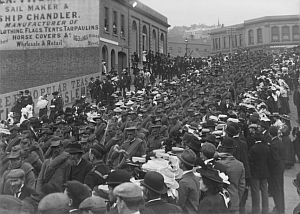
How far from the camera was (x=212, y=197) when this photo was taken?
11.6 ft

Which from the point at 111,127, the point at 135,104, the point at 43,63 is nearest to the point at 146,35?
the point at 43,63

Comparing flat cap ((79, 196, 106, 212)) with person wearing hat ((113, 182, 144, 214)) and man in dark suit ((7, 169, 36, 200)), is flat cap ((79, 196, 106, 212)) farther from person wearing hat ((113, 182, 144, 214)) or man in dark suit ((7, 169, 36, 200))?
man in dark suit ((7, 169, 36, 200))

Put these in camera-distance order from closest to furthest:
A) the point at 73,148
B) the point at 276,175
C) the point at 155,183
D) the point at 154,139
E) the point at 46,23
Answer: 1. the point at 155,183
2. the point at 73,148
3. the point at 276,175
4. the point at 154,139
5. the point at 46,23

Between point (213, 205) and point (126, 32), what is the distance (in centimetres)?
2011

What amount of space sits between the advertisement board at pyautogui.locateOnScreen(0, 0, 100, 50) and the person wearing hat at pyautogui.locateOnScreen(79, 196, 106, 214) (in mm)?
6880

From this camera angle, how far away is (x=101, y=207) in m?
2.86

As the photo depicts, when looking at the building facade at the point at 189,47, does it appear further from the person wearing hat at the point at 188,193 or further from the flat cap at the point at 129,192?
the flat cap at the point at 129,192

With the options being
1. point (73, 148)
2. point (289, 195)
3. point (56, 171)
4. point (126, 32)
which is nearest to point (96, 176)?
point (56, 171)

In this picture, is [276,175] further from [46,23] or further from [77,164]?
[46,23]

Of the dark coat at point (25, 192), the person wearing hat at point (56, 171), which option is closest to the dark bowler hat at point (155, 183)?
the dark coat at point (25, 192)

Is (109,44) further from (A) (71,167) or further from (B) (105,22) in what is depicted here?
(A) (71,167)

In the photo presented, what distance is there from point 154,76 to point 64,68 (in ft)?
16.8

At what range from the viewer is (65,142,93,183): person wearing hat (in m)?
4.64

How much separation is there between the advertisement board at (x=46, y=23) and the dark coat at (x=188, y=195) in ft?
21.0
